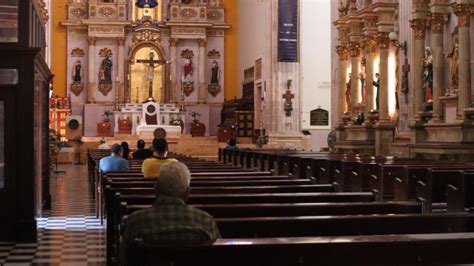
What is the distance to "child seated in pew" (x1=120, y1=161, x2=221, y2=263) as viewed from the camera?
446cm

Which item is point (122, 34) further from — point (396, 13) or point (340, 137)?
point (396, 13)

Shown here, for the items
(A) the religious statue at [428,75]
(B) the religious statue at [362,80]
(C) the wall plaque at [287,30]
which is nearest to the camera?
(A) the religious statue at [428,75]

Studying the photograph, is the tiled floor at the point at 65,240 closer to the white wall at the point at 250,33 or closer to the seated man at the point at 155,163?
the seated man at the point at 155,163

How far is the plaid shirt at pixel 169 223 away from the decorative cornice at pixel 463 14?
1171 cm

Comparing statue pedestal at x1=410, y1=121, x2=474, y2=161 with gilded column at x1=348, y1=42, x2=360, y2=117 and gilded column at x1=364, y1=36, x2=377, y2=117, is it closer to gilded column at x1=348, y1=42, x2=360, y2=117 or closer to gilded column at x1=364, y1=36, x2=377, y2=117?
gilded column at x1=364, y1=36, x2=377, y2=117

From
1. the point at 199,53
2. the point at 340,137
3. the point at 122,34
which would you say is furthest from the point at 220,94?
the point at 340,137

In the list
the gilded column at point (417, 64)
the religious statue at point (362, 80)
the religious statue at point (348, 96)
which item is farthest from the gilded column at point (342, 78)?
the gilded column at point (417, 64)

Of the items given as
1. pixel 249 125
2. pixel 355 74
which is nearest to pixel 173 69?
pixel 249 125

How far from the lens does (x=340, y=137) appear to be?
908 inches

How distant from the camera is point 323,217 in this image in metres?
5.57

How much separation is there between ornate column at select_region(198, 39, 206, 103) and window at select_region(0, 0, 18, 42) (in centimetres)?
2601

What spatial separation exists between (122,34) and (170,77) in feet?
8.74

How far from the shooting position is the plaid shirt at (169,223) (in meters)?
4.46

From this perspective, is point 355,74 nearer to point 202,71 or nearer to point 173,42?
point 202,71
